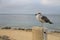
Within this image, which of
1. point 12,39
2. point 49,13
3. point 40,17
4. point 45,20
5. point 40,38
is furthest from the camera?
point 49,13

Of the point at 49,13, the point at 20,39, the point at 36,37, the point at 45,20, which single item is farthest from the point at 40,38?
the point at 49,13

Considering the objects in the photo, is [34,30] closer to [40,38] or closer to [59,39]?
[40,38]

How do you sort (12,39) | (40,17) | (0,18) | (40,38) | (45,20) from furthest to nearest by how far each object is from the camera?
(0,18) → (12,39) → (40,17) → (45,20) → (40,38)

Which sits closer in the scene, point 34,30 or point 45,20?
point 34,30

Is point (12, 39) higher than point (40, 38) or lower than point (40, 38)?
lower

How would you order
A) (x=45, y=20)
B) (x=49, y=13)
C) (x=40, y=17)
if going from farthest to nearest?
(x=49, y=13) → (x=40, y=17) → (x=45, y=20)

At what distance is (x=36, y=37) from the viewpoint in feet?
5.65

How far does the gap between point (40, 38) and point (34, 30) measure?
11cm

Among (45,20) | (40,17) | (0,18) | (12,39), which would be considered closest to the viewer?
(45,20)

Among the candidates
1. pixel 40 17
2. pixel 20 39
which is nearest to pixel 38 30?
pixel 40 17

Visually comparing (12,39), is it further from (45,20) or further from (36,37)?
(36,37)

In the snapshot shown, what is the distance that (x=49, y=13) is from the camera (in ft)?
29.3

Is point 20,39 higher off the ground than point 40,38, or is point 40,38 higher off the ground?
point 40,38

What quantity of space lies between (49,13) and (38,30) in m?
7.28
